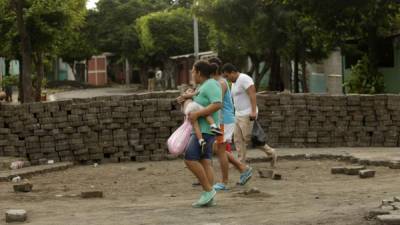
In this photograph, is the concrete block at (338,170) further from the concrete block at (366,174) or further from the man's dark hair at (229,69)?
the man's dark hair at (229,69)

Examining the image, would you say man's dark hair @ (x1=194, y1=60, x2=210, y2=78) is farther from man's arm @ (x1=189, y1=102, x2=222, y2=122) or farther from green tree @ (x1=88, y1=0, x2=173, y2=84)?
green tree @ (x1=88, y1=0, x2=173, y2=84)

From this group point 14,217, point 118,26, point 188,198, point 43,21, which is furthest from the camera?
point 118,26

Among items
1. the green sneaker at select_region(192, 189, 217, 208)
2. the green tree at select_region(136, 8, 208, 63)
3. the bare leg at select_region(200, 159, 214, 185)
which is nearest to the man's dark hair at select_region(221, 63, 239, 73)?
the bare leg at select_region(200, 159, 214, 185)

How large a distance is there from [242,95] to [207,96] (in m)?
2.72

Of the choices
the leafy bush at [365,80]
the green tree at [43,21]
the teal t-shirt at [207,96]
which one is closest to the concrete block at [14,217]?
the teal t-shirt at [207,96]

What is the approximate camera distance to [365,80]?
83.2ft

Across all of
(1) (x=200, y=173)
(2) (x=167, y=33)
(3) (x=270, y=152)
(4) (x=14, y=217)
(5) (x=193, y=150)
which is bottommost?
(4) (x=14, y=217)

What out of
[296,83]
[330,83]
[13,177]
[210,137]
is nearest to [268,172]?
[210,137]

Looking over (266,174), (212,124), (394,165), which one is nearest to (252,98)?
(266,174)

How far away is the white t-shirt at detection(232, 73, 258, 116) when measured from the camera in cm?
1089

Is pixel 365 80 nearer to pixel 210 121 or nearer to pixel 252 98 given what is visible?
pixel 252 98

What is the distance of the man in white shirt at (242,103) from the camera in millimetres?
10867

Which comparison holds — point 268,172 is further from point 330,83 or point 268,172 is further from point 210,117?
point 330,83

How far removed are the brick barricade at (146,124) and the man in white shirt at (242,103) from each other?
419 cm
